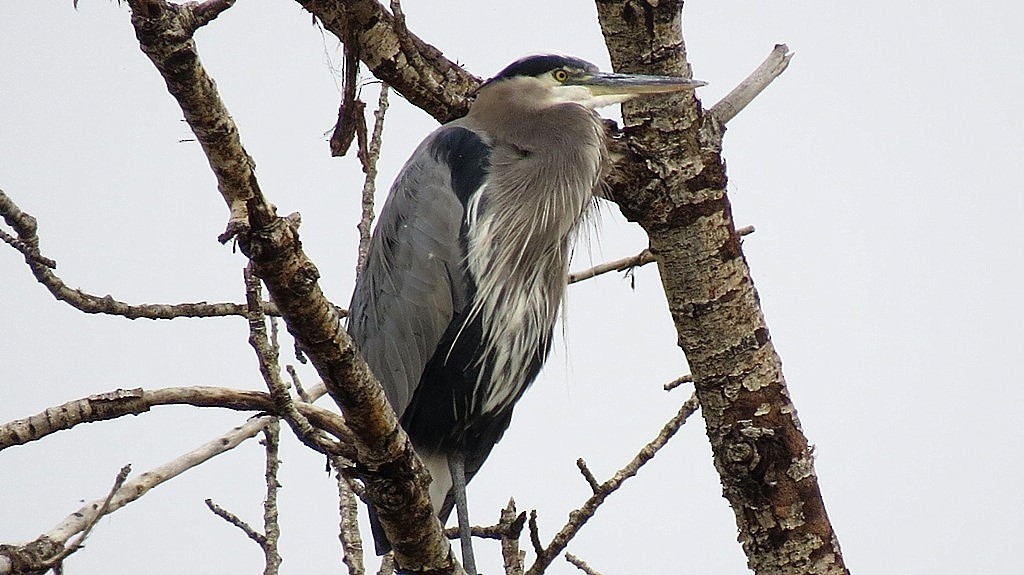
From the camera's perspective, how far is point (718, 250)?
217 cm

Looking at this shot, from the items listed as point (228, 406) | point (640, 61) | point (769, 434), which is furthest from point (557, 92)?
point (228, 406)

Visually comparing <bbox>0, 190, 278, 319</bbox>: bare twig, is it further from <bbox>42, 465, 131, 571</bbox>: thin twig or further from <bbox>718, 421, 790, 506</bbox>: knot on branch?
<bbox>718, 421, 790, 506</bbox>: knot on branch

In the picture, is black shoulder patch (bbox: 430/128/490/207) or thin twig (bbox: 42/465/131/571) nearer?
thin twig (bbox: 42/465/131/571)

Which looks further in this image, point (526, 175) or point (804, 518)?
point (526, 175)

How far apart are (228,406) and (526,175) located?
1.44 metres

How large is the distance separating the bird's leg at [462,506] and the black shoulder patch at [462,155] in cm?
68

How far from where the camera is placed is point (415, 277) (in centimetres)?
274

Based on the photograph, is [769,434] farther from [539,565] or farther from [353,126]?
[353,126]

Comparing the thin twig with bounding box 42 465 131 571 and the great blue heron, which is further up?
the great blue heron

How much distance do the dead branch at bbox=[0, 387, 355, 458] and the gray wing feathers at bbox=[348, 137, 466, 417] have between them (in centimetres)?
111

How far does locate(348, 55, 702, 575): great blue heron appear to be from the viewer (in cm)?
273

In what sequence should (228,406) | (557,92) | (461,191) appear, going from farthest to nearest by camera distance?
(557,92) < (461,191) < (228,406)

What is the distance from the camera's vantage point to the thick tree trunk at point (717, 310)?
6.95ft

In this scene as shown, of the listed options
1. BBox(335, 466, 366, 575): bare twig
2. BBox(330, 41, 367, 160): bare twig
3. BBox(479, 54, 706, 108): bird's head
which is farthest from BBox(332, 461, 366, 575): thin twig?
BBox(479, 54, 706, 108): bird's head
